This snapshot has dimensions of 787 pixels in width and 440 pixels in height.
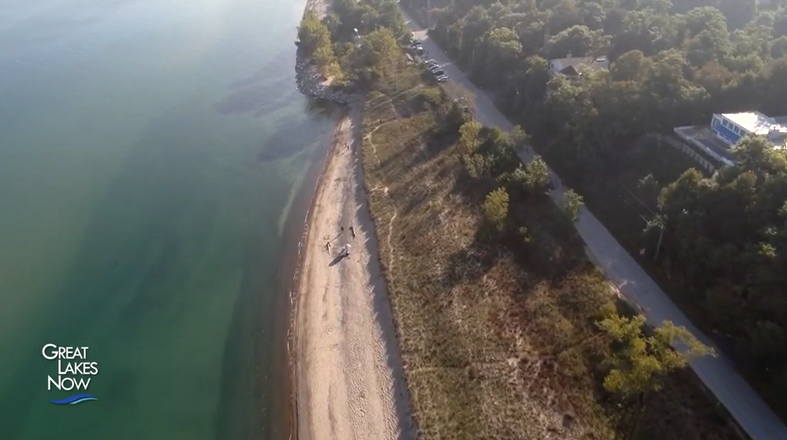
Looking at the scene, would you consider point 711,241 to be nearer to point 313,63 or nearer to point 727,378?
point 727,378

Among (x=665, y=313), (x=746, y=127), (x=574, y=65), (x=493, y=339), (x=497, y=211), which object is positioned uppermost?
(x=746, y=127)

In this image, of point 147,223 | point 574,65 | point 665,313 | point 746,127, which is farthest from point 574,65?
point 147,223

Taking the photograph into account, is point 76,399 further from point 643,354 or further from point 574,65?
point 574,65

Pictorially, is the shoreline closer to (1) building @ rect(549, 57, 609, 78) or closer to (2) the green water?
(2) the green water

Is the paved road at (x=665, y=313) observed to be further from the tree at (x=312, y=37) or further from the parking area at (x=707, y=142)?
the tree at (x=312, y=37)

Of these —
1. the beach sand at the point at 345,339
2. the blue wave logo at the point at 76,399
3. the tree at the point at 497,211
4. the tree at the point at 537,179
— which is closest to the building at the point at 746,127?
the tree at the point at 537,179

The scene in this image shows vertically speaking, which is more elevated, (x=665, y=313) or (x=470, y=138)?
(x=470, y=138)
